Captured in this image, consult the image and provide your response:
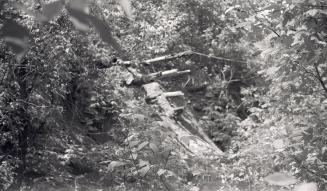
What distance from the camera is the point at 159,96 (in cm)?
782

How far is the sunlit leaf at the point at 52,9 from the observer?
0.76 m

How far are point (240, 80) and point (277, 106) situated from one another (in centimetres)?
404

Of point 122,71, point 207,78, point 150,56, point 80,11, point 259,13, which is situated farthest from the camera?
point 207,78

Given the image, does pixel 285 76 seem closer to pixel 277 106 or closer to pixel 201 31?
pixel 277 106

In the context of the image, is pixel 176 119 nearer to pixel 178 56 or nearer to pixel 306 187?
pixel 178 56

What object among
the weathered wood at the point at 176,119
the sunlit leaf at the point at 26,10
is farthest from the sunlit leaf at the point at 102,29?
the weathered wood at the point at 176,119

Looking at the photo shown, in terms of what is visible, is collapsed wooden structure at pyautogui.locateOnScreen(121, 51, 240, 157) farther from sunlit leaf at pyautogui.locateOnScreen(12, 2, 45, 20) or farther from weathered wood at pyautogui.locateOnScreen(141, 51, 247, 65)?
sunlit leaf at pyautogui.locateOnScreen(12, 2, 45, 20)

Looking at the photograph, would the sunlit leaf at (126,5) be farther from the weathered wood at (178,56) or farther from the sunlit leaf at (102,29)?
the weathered wood at (178,56)

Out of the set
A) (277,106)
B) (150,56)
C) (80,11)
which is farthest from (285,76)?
(150,56)

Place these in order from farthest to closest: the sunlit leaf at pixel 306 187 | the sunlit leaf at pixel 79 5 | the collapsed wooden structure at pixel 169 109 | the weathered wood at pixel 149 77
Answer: the weathered wood at pixel 149 77 < the collapsed wooden structure at pixel 169 109 < the sunlit leaf at pixel 306 187 < the sunlit leaf at pixel 79 5

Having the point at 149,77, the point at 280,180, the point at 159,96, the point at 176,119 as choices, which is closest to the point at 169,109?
the point at 176,119

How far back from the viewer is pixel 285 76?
2520mm

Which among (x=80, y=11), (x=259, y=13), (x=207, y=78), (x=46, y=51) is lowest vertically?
(x=80, y=11)

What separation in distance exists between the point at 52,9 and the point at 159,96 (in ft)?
23.1
